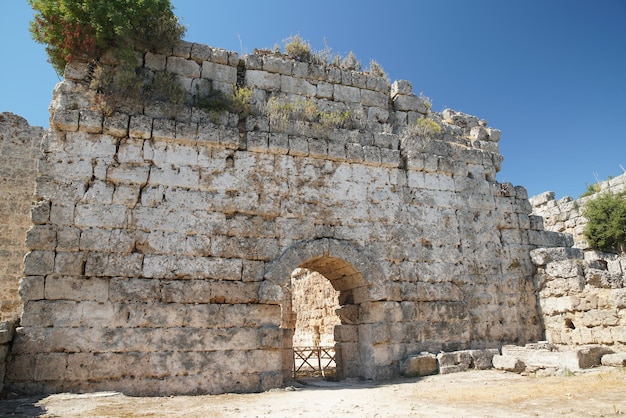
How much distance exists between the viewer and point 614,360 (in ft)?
23.8

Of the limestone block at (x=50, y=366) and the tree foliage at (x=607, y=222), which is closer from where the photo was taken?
the limestone block at (x=50, y=366)

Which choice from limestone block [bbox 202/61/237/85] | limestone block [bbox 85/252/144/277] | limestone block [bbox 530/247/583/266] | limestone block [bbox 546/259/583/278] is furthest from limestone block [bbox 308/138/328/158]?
limestone block [bbox 546/259/583/278]

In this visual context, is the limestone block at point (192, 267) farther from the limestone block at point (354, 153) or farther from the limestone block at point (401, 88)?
the limestone block at point (401, 88)

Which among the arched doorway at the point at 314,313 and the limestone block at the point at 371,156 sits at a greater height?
the limestone block at the point at 371,156

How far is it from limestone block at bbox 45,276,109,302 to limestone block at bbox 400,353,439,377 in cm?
491

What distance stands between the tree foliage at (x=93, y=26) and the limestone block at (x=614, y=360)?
9.17 m

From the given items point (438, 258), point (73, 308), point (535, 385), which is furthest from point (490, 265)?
point (73, 308)

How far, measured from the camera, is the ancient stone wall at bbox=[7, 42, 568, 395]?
7.07 m

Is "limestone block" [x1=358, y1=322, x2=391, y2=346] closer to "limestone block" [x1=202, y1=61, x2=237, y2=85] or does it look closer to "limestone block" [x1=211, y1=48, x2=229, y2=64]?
"limestone block" [x1=202, y1=61, x2=237, y2=85]

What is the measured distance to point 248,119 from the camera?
8867mm

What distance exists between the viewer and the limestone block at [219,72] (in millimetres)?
9266

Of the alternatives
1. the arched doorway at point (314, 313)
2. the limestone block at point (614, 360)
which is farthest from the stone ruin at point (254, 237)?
the arched doorway at point (314, 313)

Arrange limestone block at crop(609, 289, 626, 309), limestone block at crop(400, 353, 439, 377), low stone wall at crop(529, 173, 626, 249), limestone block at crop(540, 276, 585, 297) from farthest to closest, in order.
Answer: low stone wall at crop(529, 173, 626, 249) → limestone block at crop(540, 276, 585, 297) → limestone block at crop(609, 289, 626, 309) → limestone block at crop(400, 353, 439, 377)

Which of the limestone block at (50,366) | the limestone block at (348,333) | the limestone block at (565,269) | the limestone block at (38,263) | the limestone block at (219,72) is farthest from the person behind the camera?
the limestone block at (219,72)
